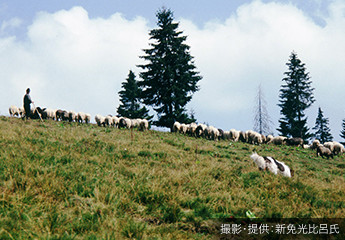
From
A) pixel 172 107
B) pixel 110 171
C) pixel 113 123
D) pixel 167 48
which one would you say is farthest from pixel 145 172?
pixel 167 48

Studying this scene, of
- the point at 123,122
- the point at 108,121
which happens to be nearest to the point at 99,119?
the point at 108,121

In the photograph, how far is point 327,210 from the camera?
5.85 m

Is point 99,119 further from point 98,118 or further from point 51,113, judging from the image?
point 51,113

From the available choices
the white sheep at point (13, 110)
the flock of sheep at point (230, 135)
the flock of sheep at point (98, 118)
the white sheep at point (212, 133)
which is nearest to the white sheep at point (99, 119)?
the flock of sheep at point (98, 118)

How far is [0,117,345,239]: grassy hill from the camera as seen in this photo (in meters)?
3.73

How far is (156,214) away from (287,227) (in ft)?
9.28

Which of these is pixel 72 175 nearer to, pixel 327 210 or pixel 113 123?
pixel 327 210

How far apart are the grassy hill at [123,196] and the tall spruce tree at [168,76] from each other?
77.1 feet

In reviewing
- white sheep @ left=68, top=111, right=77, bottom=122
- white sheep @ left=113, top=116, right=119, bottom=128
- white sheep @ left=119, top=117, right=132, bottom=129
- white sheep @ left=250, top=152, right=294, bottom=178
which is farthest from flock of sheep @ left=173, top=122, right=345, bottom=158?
white sheep @ left=250, top=152, right=294, bottom=178

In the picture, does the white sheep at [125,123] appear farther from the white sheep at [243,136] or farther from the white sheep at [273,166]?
the white sheep at [273,166]

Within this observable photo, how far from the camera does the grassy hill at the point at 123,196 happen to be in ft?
12.2

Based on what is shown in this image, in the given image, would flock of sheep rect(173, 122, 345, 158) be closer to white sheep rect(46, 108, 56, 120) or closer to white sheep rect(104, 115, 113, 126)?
white sheep rect(104, 115, 113, 126)

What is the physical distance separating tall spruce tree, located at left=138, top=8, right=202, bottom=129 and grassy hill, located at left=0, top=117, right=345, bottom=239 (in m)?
23.5

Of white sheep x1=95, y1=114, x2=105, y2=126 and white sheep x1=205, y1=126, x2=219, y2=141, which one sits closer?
white sheep x1=205, y1=126, x2=219, y2=141
